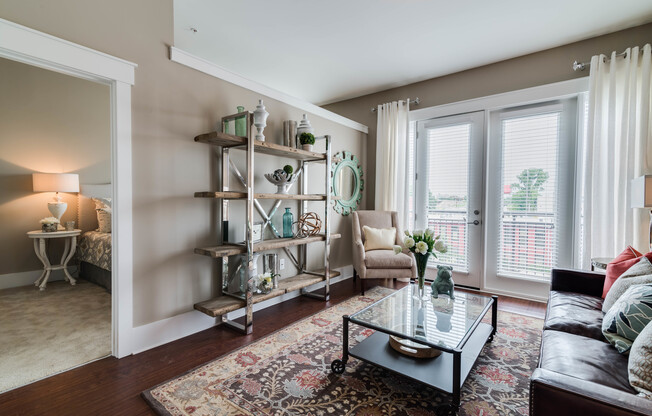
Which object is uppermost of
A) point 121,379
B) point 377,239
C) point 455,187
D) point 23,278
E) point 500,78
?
point 500,78

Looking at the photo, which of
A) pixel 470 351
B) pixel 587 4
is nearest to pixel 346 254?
pixel 470 351

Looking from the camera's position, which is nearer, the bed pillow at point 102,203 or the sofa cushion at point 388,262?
the sofa cushion at point 388,262

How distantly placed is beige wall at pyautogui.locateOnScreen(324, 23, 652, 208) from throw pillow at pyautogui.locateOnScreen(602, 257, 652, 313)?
8.16 feet

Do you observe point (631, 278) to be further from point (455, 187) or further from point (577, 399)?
point (455, 187)

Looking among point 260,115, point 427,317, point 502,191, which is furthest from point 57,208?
point 502,191

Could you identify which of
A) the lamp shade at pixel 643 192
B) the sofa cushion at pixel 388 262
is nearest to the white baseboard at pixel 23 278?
the sofa cushion at pixel 388 262

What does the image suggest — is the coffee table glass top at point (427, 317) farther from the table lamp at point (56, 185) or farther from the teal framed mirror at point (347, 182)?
the table lamp at point (56, 185)

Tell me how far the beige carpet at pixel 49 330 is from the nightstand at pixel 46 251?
0.19 meters

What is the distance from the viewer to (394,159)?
4410 millimetres

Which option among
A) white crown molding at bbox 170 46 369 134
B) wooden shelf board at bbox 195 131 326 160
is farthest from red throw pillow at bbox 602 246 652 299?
white crown molding at bbox 170 46 369 134

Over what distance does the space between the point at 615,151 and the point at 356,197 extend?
2.95 m

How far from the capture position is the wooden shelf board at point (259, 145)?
2.40 metres

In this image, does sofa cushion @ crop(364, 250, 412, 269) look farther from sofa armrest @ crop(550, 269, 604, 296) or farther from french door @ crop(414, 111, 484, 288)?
sofa armrest @ crop(550, 269, 604, 296)

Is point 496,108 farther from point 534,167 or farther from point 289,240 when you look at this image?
point 289,240
